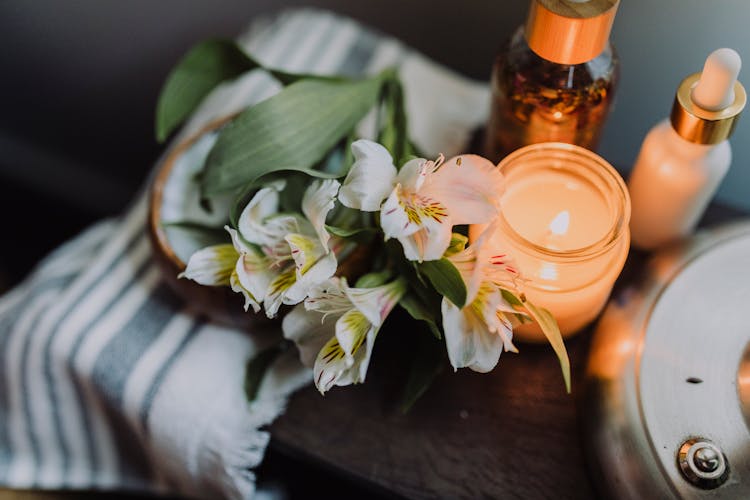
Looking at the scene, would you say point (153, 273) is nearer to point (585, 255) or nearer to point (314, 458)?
point (314, 458)

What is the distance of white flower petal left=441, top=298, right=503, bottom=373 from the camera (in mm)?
364

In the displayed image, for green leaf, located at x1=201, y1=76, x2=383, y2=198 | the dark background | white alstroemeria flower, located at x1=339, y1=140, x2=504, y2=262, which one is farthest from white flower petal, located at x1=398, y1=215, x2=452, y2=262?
the dark background

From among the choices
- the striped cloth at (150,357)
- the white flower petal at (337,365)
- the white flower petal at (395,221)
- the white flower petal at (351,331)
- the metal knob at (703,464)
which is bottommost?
the striped cloth at (150,357)

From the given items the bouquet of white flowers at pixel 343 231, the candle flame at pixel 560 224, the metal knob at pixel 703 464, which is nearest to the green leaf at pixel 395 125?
the bouquet of white flowers at pixel 343 231

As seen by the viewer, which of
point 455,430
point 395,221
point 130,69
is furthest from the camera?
point 130,69

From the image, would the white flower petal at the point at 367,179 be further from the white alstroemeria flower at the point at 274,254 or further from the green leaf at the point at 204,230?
the green leaf at the point at 204,230

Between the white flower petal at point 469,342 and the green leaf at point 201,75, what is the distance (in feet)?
0.64

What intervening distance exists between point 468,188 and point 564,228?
0.28 feet

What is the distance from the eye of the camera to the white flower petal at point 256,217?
15.5 inches

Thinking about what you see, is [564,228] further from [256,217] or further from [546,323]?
[256,217]

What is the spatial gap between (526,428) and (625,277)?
12cm

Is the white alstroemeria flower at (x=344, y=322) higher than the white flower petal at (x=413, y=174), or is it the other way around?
the white flower petal at (x=413, y=174)

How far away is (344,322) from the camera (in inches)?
14.4

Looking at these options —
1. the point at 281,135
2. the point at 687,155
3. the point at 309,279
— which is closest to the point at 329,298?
the point at 309,279
